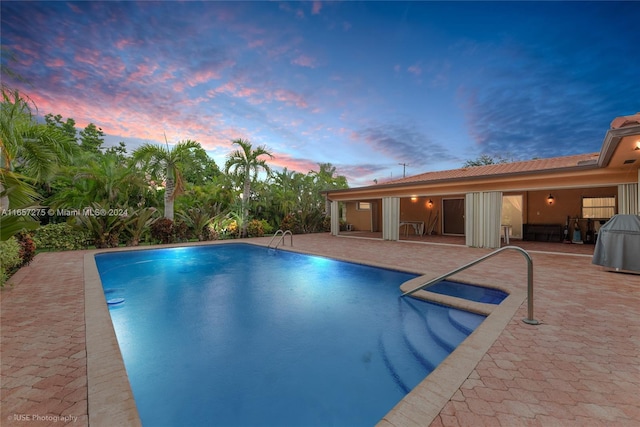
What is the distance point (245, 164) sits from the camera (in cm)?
1566

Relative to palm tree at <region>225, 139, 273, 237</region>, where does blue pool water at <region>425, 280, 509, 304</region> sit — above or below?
below

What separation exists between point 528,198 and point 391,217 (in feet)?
24.1

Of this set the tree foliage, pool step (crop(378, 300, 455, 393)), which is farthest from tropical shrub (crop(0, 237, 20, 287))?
the tree foliage

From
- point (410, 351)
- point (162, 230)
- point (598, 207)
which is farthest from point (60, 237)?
point (598, 207)

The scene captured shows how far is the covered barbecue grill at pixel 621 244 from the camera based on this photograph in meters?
6.21

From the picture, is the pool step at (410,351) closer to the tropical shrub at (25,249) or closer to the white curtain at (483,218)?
the white curtain at (483,218)

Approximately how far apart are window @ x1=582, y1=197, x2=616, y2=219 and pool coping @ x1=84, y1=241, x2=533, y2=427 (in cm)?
1300

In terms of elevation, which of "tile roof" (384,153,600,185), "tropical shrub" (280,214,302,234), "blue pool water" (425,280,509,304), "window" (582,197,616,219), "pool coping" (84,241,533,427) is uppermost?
"tile roof" (384,153,600,185)

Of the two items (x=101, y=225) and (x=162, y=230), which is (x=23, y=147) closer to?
(x=101, y=225)

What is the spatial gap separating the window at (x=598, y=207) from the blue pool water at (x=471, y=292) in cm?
1195


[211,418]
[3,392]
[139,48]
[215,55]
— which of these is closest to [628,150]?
[211,418]

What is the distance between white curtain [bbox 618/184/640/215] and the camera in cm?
861

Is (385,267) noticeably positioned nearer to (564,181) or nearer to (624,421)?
(624,421)

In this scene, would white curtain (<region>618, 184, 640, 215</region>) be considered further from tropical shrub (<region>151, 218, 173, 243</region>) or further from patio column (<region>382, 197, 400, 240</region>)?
tropical shrub (<region>151, 218, 173, 243</region>)
